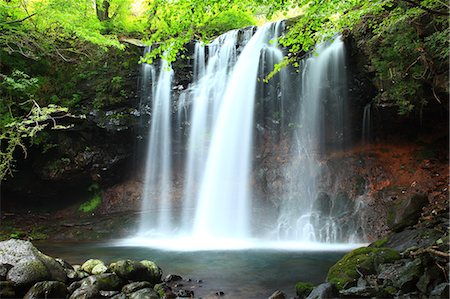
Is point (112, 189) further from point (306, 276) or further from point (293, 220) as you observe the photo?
point (306, 276)

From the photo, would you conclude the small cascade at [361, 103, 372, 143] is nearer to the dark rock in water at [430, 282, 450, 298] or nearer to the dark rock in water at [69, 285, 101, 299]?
the dark rock in water at [430, 282, 450, 298]

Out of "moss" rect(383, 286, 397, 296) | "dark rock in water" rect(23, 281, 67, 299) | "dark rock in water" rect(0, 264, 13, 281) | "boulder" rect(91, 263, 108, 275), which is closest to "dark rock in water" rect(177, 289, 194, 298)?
"boulder" rect(91, 263, 108, 275)

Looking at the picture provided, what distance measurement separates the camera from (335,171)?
1327 centimetres

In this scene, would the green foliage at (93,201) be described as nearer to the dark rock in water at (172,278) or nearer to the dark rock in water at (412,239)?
the dark rock in water at (172,278)

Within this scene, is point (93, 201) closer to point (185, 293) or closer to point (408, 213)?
point (185, 293)

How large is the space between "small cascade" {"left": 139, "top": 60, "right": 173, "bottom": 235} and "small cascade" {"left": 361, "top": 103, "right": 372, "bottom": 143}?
746cm

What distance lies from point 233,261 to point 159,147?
8209mm

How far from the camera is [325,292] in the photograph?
201 inches

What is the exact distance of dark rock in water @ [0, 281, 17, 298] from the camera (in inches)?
213

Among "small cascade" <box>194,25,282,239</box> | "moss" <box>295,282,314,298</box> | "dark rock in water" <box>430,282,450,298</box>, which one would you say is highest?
Result: "small cascade" <box>194,25,282,239</box>

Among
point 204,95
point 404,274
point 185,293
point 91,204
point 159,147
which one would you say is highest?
point 204,95

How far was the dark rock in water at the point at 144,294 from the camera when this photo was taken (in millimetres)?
5422

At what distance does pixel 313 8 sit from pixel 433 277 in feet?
14.8

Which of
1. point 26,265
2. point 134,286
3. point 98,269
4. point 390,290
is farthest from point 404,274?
point 26,265
